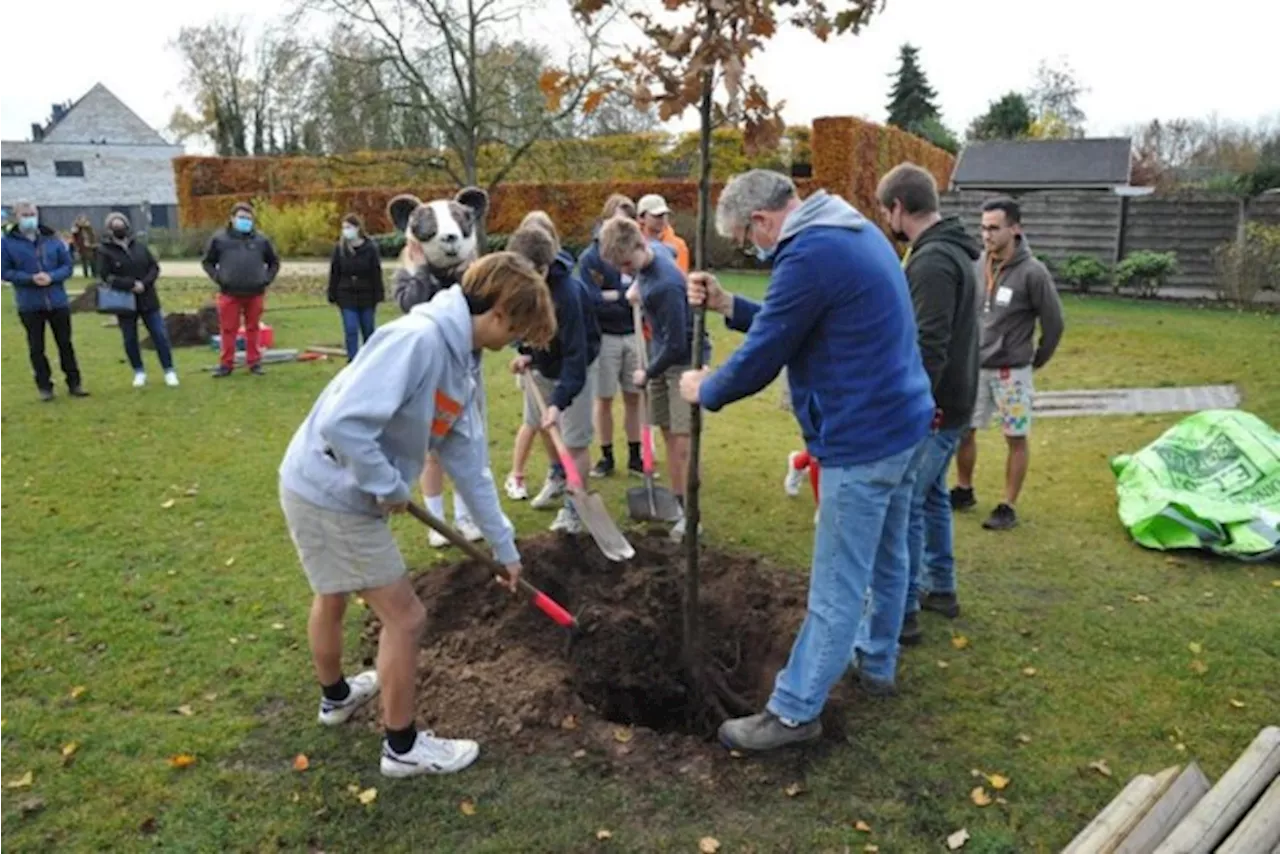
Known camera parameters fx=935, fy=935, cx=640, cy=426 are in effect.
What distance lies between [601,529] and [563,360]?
1017 mm

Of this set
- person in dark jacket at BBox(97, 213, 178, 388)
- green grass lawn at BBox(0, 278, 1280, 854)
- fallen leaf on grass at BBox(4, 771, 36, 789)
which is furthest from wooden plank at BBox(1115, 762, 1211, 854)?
person in dark jacket at BBox(97, 213, 178, 388)

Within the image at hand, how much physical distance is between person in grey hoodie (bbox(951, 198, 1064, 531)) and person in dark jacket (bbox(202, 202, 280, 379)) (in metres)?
8.07

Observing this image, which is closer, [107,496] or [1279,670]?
[1279,670]

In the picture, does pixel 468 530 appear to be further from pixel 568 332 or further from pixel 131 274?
pixel 131 274

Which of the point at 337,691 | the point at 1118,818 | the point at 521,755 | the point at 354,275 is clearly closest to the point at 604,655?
the point at 521,755

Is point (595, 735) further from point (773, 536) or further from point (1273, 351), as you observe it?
point (1273, 351)

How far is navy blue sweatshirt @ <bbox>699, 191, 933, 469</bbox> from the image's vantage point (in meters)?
3.22

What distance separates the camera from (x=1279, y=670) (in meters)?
4.20

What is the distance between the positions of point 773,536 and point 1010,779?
2.64 meters

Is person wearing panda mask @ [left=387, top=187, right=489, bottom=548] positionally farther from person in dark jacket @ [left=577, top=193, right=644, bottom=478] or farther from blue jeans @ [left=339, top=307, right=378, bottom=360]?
blue jeans @ [left=339, top=307, right=378, bottom=360]

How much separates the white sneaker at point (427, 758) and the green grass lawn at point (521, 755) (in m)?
0.06

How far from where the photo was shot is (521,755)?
3.52m

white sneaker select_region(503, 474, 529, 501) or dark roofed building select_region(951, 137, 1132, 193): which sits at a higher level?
dark roofed building select_region(951, 137, 1132, 193)

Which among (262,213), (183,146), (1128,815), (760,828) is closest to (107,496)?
(760,828)
